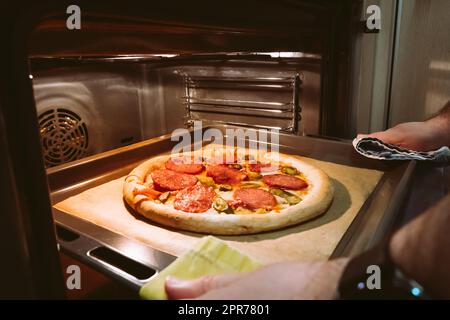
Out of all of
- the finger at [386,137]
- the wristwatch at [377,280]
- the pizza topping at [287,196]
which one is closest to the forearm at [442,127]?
the finger at [386,137]

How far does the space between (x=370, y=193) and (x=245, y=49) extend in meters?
0.69

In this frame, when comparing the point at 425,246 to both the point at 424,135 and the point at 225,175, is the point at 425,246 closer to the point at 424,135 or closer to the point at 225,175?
the point at 225,175

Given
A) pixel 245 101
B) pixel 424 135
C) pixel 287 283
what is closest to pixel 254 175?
pixel 245 101

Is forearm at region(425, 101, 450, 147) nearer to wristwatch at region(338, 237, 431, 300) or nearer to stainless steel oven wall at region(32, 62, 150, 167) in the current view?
wristwatch at region(338, 237, 431, 300)

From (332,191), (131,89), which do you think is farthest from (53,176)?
(332,191)

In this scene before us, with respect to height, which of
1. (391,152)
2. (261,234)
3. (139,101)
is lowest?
(261,234)

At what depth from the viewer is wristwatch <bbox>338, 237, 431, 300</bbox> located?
0.48 meters

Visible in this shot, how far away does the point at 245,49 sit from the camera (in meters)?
1.44

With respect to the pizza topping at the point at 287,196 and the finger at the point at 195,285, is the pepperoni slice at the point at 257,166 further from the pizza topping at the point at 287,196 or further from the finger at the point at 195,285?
the finger at the point at 195,285

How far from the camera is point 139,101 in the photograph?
206 centimetres

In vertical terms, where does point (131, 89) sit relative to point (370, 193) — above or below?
above

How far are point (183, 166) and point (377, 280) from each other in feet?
3.60

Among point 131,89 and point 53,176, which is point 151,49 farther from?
point 131,89

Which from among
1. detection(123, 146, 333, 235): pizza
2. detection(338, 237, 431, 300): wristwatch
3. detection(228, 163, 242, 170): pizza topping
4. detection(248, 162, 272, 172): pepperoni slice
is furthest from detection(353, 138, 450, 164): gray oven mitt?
detection(338, 237, 431, 300): wristwatch
